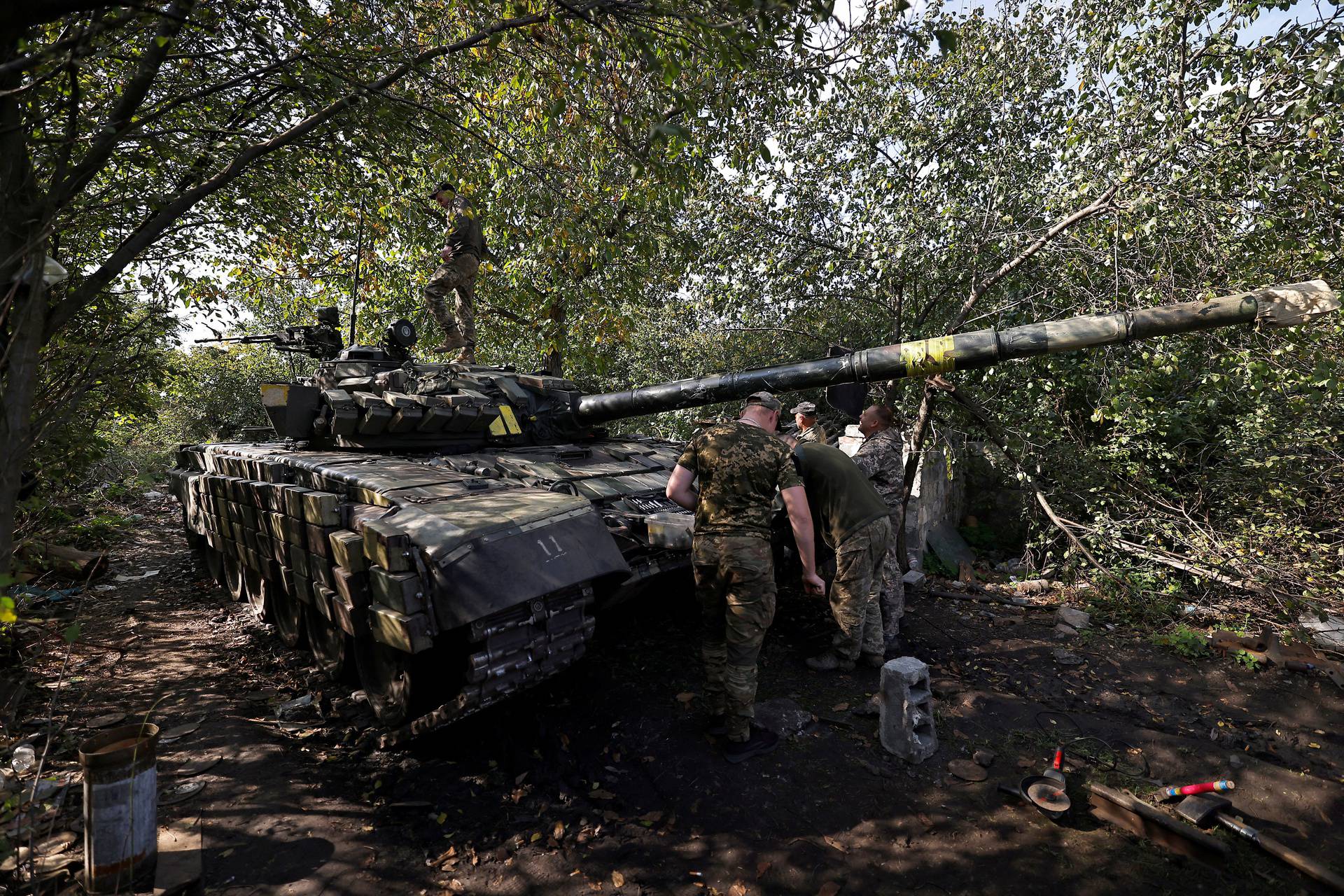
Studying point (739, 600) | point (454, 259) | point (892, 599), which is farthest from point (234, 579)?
point (892, 599)

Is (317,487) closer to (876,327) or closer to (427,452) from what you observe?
(427,452)

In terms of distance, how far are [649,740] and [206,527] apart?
564cm

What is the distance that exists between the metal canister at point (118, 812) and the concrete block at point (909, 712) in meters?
3.53

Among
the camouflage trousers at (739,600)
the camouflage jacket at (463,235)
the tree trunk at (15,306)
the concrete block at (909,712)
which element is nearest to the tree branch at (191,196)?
the tree trunk at (15,306)

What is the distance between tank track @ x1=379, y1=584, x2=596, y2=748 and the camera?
10.4 feet

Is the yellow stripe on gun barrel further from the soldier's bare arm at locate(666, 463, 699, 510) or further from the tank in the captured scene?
the soldier's bare arm at locate(666, 463, 699, 510)

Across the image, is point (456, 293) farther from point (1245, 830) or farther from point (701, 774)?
point (1245, 830)

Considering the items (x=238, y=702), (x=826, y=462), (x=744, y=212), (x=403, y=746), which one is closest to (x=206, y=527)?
(x=238, y=702)

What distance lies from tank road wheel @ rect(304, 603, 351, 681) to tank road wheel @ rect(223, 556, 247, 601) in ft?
6.64

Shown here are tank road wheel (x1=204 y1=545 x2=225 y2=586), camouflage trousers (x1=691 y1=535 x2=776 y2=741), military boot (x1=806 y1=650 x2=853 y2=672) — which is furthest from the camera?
tank road wheel (x1=204 y1=545 x2=225 y2=586)

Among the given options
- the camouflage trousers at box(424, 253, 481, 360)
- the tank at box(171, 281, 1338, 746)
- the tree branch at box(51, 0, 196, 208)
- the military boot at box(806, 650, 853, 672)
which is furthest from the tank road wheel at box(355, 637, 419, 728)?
the camouflage trousers at box(424, 253, 481, 360)

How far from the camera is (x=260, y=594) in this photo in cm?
602

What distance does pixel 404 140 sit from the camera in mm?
5691

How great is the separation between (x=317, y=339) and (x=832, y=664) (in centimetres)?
599
